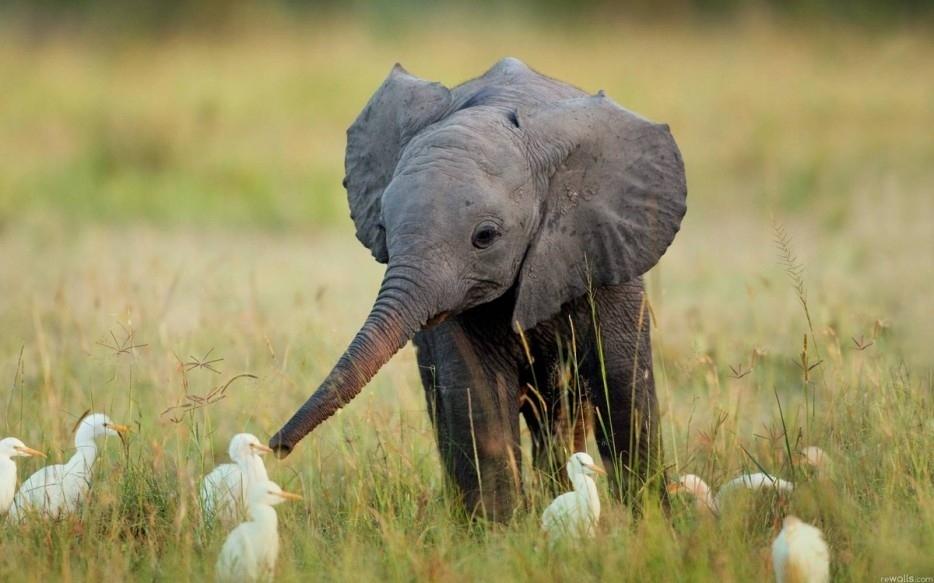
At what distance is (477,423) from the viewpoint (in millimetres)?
6406

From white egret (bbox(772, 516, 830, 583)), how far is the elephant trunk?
144 cm

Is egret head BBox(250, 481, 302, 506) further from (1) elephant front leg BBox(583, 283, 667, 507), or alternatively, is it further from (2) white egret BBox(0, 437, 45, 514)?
(1) elephant front leg BBox(583, 283, 667, 507)

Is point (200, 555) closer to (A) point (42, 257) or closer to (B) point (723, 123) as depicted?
(A) point (42, 257)

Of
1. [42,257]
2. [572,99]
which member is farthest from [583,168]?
[42,257]

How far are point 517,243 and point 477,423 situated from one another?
79 centimetres

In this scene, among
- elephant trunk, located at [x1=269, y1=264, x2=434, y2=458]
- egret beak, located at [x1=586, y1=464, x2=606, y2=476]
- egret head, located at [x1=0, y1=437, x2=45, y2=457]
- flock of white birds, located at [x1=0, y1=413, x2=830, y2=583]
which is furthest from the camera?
egret head, located at [x1=0, y1=437, x2=45, y2=457]

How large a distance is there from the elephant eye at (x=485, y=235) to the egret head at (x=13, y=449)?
2000 millimetres

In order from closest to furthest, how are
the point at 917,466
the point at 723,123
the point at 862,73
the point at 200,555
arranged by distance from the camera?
the point at 200,555 → the point at 917,466 → the point at 723,123 → the point at 862,73

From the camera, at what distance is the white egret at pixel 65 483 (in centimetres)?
625

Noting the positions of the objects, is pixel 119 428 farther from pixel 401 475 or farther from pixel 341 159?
pixel 341 159

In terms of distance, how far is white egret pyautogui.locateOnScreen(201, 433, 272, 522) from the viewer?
598 centimetres

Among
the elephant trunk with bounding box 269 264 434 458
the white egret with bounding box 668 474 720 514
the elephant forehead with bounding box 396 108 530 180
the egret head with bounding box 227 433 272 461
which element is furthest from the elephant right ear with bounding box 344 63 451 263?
the white egret with bounding box 668 474 720 514

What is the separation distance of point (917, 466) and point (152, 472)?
9.81 ft

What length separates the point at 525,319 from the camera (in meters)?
6.14
